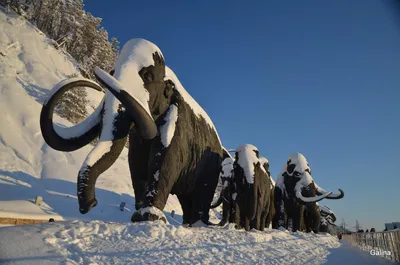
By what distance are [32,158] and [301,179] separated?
14.1m

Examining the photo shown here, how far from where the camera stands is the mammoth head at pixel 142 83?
14.6ft

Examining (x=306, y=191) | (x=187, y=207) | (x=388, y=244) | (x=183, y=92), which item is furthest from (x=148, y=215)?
(x=306, y=191)

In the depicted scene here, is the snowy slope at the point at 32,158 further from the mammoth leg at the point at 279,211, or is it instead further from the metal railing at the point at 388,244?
the metal railing at the point at 388,244

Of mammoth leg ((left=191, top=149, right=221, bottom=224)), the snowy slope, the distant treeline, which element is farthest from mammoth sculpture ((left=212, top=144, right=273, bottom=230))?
the distant treeline

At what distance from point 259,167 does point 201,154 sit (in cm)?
336

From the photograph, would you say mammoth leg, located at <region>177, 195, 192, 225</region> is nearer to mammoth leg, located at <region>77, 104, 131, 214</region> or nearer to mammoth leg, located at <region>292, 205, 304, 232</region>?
mammoth leg, located at <region>77, 104, 131, 214</region>

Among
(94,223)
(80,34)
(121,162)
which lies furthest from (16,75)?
(94,223)

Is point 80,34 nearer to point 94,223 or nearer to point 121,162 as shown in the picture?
point 121,162

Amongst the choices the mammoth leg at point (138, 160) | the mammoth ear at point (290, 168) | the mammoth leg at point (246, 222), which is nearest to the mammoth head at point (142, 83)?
the mammoth leg at point (138, 160)

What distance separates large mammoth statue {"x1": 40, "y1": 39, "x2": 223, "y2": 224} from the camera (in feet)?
14.6

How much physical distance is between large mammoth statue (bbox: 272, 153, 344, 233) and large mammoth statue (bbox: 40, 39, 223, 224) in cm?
720

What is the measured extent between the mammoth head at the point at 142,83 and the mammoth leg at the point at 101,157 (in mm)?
257

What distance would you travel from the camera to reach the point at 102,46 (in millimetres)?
39594

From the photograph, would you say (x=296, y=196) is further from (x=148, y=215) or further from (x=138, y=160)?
(x=148, y=215)
